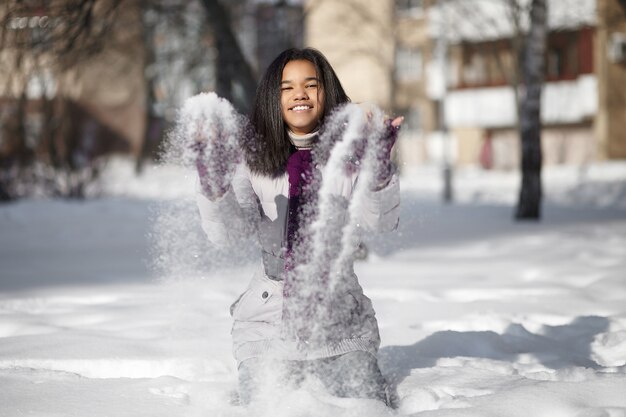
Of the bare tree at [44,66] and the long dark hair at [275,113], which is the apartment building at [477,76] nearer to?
the bare tree at [44,66]

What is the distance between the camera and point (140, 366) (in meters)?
2.97

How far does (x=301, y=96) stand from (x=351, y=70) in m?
28.1

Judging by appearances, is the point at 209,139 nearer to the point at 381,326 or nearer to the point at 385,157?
the point at 385,157

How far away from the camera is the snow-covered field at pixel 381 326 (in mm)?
2402

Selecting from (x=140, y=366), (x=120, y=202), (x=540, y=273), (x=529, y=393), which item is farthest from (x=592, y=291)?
(x=120, y=202)

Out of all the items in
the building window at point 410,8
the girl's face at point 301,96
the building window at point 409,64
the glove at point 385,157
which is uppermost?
the building window at point 410,8

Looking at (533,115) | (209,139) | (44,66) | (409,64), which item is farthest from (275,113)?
(409,64)

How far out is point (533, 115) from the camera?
874 cm

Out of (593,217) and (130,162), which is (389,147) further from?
(130,162)

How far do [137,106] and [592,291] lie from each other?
106 feet

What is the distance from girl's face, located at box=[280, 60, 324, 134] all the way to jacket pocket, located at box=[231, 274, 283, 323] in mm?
523

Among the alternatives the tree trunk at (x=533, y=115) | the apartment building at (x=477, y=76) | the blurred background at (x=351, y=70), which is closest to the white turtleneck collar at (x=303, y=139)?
the blurred background at (x=351, y=70)

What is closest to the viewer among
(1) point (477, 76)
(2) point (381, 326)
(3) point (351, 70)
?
(2) point (381, 326)

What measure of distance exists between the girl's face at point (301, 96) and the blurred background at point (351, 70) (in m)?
3.83
